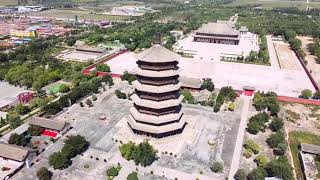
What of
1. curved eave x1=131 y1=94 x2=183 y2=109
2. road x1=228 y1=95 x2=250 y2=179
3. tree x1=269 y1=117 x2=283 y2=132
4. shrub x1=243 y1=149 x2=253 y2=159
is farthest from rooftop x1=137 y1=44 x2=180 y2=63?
tree x1=269 y1=117 x2=283 y2=132

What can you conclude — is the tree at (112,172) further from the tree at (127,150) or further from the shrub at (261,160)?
the shrub at (261,160)

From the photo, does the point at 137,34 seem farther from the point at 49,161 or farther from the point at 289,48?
the point at 49,161

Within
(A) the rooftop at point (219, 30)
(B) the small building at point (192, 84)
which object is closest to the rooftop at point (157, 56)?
(B) the small building at point (192, 84)

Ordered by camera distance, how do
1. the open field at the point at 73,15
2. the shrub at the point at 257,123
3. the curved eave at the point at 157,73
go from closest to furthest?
the curved eave at the point at 157,73 < the shrub at the point at 257,123 < the open field at the point at 73,15

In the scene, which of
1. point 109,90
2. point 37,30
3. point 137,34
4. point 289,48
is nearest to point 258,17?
point 289,48

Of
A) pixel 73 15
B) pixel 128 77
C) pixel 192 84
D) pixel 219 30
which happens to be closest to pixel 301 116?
pixel 192 84
